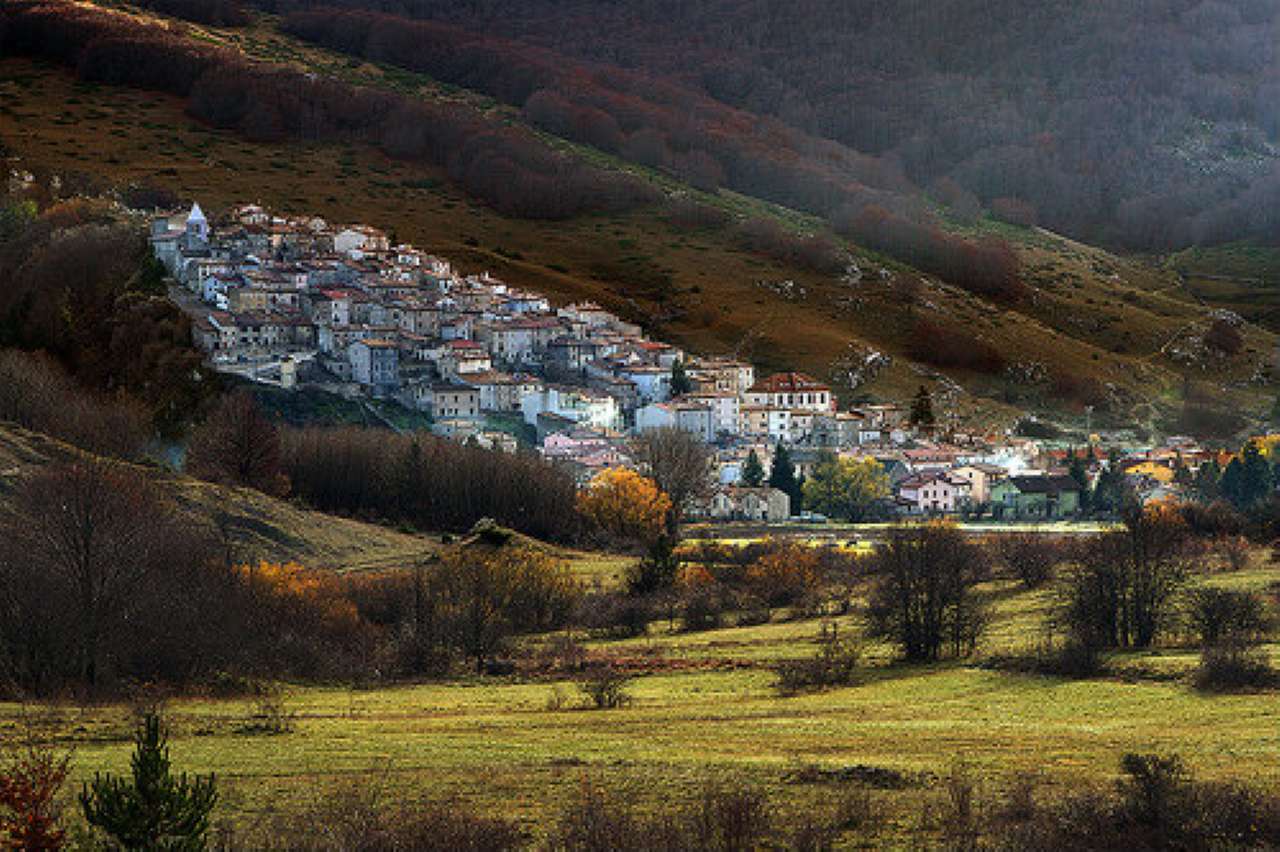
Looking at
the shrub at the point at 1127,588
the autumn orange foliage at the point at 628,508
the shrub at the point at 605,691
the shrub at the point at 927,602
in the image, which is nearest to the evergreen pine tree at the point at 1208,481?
the autumn orange foliage at the point at 628,508

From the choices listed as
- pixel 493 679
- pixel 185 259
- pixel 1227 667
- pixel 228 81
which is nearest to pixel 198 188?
pixel 185 259

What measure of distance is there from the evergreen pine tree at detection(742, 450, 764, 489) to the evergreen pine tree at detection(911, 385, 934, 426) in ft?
57.9

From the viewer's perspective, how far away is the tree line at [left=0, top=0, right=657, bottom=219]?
155 metres

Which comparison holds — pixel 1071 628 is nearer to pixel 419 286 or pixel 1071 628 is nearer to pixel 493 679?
pixel 493 679

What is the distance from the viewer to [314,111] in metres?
167

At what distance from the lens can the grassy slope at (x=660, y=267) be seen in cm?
11462

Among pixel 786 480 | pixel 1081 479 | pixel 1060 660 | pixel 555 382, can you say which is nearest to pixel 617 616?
pixel 1060 660

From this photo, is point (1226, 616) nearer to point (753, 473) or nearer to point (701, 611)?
point (701, 611)

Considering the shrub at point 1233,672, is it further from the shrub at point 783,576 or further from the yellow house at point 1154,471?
the yellow house at point 1154,471

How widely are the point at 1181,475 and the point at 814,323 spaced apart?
44.3 meters

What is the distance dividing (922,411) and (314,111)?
98.4 meters

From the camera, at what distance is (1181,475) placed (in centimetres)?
7900

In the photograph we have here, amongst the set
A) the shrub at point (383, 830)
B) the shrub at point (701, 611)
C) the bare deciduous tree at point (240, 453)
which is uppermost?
the bare deciduous tree at point (240, 453)

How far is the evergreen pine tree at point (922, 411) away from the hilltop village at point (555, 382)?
0.50 ft
